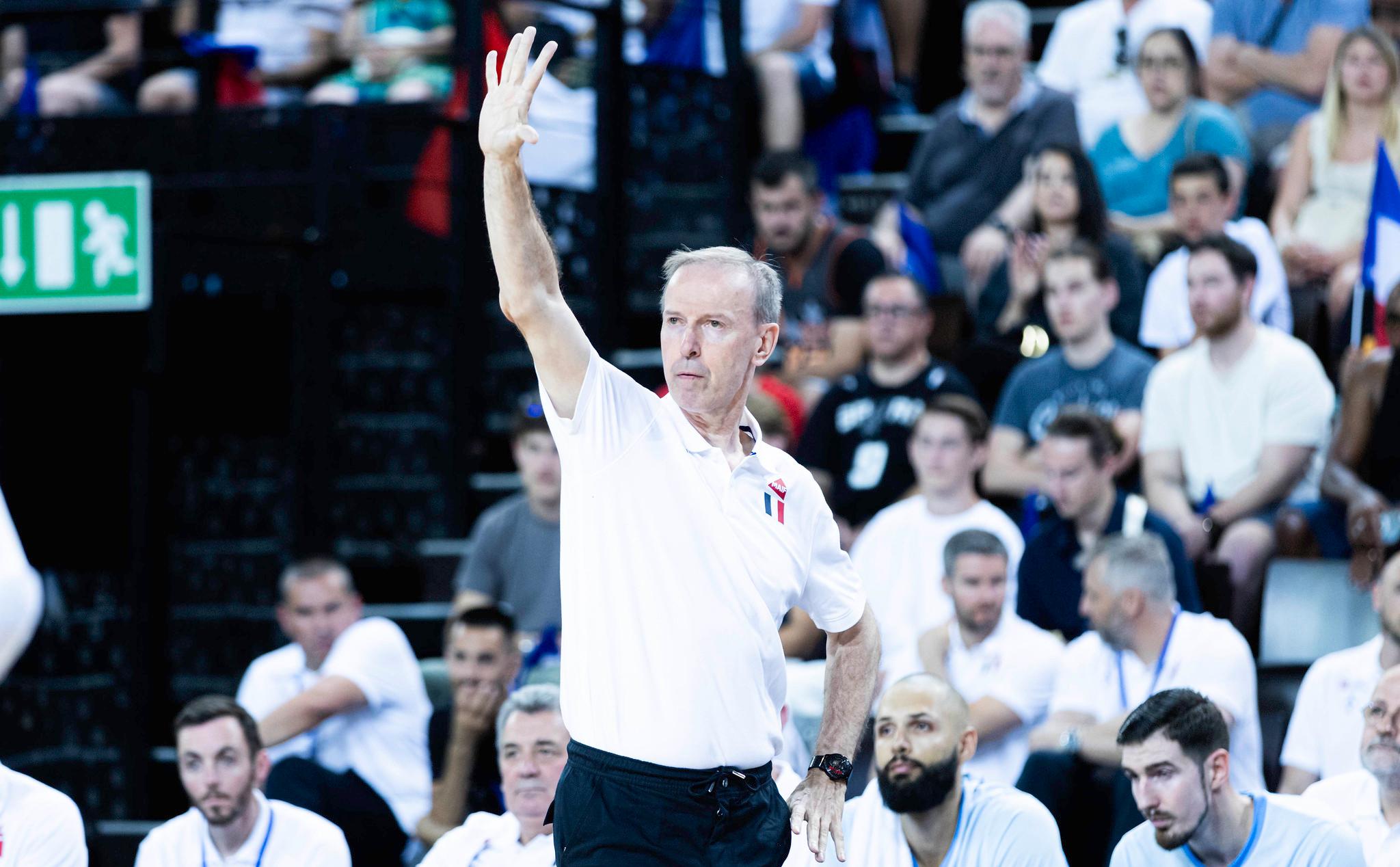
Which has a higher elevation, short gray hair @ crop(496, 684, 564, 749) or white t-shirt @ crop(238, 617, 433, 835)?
short gray hair @ crop(496, 684, 564, 749)

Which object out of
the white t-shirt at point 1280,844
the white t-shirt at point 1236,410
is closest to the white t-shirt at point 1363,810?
the white t-shirt at point 1280,844

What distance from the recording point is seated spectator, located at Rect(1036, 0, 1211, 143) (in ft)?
35.0

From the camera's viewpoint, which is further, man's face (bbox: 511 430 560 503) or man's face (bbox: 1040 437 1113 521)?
man's face (bbox: 511 430 560 503)

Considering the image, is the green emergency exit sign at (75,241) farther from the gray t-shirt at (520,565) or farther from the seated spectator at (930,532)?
the seated spectator at (930,532)

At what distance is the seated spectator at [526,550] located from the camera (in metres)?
8.70

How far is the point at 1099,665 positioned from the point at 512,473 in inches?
165

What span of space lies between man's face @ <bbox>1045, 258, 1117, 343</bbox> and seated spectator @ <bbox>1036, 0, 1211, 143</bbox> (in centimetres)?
200

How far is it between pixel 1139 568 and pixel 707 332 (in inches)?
135

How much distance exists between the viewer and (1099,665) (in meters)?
7.19

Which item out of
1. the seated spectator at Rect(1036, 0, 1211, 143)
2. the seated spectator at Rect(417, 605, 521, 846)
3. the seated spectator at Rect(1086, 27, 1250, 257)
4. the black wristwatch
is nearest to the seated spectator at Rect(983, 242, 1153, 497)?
the seated spectator at Rect(1086, 27, 1250, 257)

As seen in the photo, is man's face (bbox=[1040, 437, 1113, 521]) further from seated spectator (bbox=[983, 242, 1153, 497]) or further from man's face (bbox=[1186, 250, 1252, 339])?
man's face (bbox=[1186, 250, 1252, 339])

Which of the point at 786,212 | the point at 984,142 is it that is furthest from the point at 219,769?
the point at 984,142

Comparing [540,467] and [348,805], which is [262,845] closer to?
[348,805]

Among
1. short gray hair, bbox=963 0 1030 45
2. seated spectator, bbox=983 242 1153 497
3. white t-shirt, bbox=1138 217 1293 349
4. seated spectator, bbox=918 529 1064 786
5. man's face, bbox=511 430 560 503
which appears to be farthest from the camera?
short gray hair, bbox=963 0 1030 45
